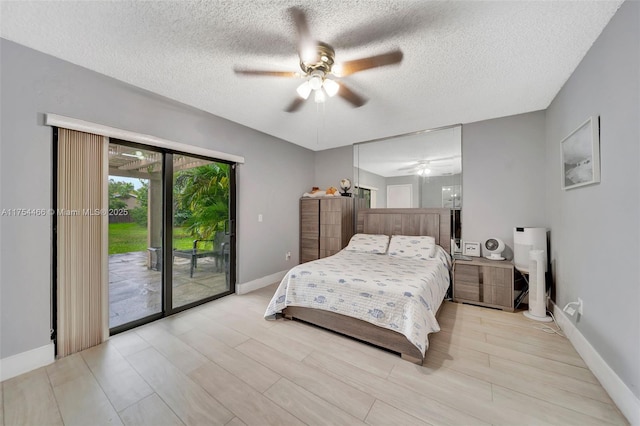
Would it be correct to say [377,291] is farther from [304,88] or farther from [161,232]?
[161,232]

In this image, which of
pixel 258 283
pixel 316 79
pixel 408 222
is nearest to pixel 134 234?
pixel 258 283

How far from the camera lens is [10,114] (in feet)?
6.06

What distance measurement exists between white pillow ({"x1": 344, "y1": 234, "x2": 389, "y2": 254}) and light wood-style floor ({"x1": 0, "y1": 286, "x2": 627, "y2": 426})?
1579 mm

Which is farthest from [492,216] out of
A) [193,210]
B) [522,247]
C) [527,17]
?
[193,210]

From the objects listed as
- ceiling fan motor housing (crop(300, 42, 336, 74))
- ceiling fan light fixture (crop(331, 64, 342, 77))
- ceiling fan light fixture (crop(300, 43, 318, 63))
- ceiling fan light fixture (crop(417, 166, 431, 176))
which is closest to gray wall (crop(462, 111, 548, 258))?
ceiling fan light fixture (crop(417, 166, 431, 176))

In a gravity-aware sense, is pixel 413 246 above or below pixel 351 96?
below

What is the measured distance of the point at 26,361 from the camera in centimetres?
188

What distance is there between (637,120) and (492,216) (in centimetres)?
220

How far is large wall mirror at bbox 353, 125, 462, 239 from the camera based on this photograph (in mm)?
3680

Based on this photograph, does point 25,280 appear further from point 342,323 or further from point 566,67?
point 566,67

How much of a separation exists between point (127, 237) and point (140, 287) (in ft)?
2.16

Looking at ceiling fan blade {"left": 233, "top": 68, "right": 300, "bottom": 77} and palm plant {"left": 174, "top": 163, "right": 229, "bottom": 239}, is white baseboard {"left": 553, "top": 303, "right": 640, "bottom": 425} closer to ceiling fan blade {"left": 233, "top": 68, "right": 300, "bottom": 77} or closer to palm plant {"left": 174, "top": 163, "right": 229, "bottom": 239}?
ceiling fan blade {"left": 233, "top": 68, "right": 300, "bottom": 77}

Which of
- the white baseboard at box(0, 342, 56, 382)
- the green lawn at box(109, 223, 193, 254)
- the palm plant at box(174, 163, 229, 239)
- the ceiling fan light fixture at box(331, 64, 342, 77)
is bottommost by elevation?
the white baseboard at box(0, 342, 56, 382)

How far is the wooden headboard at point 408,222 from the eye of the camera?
3.73 meters
